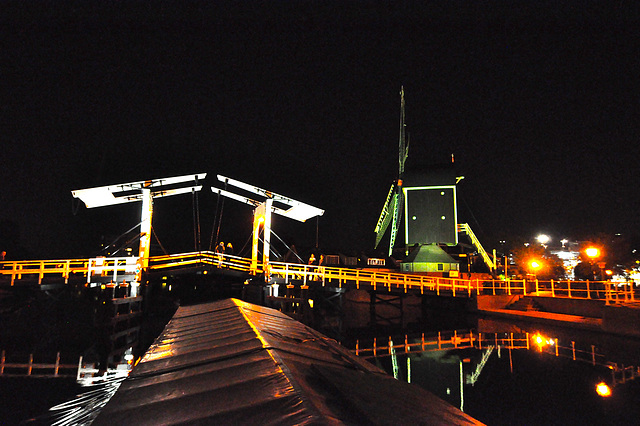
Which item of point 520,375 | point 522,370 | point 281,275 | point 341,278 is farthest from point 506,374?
point 281,275

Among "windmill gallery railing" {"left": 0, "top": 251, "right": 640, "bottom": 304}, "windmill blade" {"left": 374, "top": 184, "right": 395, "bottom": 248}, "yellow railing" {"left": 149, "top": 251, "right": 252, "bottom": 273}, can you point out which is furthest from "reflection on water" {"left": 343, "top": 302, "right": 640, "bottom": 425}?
"windmill blade" {"left": 374, "top": 184, "right": 395, "bottom": 248}

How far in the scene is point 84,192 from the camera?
17156 mm

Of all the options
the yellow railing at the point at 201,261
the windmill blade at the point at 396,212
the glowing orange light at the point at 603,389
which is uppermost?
the windmill blade at the point at 396,212

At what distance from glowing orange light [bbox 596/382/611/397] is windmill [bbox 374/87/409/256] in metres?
36.2

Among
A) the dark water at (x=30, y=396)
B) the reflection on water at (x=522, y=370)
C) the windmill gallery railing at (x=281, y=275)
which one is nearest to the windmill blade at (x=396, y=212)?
the windmill gallery railing at (x=281, y=275)

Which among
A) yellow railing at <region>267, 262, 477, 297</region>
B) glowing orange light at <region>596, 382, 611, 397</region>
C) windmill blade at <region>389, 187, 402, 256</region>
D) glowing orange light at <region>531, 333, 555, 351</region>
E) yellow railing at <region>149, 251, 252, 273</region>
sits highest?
windmill blade at <region>389, 187, 402, 256</region>

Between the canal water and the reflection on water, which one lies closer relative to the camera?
the canal water

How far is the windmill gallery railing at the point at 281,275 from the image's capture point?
17547 mm

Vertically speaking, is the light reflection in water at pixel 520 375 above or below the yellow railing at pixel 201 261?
below

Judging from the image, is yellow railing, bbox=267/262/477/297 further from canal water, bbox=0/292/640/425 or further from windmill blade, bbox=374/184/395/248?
windmill blade, bbox=374/184/395/248

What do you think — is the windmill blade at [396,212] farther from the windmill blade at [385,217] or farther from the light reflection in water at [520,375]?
the light reflection in water at [520,375]

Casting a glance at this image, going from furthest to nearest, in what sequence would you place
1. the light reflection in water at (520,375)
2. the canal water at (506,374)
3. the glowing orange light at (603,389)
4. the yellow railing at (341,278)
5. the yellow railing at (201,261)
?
the yellow railing at (341,278)
the yellow railing at (201,261)
the glowing orange light at (603,389)
the light reflection in water at (520,375)
the canal water at (506,374)

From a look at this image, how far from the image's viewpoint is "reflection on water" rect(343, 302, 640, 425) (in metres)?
7.68

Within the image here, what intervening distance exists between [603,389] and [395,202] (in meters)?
39.8
